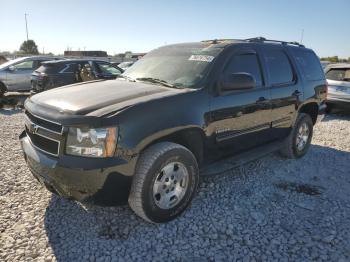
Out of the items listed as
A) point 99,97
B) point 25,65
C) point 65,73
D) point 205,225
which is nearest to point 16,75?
point 25,65

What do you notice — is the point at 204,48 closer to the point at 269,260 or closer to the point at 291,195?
the point at 291,195

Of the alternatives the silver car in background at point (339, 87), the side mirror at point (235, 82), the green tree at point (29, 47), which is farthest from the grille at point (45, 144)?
the green tree at point (29, 47)

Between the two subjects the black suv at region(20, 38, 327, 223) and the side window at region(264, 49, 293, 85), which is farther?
the side window at region(264, 49, 293, 85)

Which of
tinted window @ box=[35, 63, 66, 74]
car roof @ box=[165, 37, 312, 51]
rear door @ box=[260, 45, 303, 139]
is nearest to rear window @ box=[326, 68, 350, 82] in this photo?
car roof @ box=[165, 37, 312, 51]

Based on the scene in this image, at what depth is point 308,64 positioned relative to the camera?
5926mm

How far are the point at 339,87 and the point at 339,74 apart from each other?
57cm

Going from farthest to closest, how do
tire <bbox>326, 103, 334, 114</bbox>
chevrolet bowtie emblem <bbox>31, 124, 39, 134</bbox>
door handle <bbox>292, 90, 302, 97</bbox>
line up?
1. tire <bbox>326, 103, 334, 114</bbox>
2. door handle <bbox>292, 90, 302, 97</bbox>
3. chevrolet bowtie emblem <bbox>31, 124, 39, 134</bbox>

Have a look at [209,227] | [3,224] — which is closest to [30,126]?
[3,224]

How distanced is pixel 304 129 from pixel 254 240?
3244 mm

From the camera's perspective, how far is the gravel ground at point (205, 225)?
3.06 m

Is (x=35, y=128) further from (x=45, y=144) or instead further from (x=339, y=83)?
(x=339, y=83)

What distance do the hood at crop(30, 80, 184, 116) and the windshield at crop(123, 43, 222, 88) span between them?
0.28 meters

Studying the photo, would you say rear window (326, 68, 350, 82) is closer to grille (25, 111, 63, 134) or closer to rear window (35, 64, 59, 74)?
rear window (35, 64, 59, 74)

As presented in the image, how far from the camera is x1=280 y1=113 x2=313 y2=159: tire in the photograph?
5617 mm
